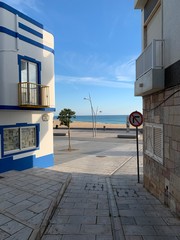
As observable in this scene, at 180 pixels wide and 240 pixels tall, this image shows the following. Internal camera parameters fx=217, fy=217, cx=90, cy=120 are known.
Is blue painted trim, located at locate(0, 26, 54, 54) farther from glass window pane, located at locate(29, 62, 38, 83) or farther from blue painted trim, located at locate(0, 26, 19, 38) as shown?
glass window pane, located at locate(29, 62, 38, 83)

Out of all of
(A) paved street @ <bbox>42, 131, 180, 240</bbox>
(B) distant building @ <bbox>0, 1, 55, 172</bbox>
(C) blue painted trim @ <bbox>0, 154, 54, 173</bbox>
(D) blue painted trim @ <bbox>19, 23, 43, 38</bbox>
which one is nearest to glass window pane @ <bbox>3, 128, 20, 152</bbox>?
(B) distant building @ <bbox>0, 1, 55, 172</bbox>

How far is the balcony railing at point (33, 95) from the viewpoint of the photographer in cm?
958

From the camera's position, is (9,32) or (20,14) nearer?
(9,32)

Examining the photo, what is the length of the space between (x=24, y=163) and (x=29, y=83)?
3.73 metres

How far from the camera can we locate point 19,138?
1010 centimetres

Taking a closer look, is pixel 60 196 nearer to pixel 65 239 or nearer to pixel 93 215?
pixel 93 215

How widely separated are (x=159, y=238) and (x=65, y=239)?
1793mm

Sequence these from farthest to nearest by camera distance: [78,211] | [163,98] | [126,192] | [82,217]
Result: [126,192], [163,98], [78,211], [82,217]

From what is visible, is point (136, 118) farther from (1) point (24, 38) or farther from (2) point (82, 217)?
(1) point (24, 38)

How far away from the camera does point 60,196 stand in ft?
20.5

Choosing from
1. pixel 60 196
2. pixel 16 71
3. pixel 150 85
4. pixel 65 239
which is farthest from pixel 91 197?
pixel 16 71

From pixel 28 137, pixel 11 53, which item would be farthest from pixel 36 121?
pixel 11 53

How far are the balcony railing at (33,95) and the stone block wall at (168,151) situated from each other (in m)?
5.46

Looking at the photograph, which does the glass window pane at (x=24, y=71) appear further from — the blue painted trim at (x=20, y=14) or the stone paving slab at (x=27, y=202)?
the stone paving slab at (x=27, y=202)
